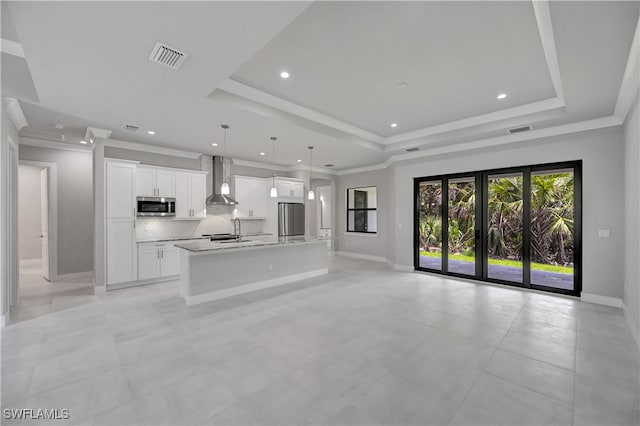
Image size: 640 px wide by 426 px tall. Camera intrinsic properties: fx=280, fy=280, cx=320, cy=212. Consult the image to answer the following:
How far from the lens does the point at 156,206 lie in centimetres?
582

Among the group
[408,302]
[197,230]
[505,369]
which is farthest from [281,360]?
[197,230]

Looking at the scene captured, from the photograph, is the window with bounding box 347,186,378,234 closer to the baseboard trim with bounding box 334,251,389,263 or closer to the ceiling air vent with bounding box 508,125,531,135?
the baseboard trim with bounding box 334,251,389,263

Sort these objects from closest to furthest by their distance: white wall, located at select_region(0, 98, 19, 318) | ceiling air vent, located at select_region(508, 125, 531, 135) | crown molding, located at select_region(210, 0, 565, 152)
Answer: crown molding, located at select_region(210, 0, 565, 152) → white wall, located at select_region(0, 98, 19, 318) → ceiling air vent, located at select_region(508, 125, 531, 135)

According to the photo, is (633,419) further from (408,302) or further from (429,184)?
(429,184)

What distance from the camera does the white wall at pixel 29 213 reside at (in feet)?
27.5

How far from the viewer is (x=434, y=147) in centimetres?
583

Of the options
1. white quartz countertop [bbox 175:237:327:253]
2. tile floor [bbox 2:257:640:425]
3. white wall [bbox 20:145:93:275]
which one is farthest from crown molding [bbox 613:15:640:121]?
white wall [bbox 20:145:93:275]

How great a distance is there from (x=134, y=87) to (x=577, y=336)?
587 centimetres

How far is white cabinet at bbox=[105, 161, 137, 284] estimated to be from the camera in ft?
16.8

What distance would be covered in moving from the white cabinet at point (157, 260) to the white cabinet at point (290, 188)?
297cm

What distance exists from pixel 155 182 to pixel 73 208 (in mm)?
2118

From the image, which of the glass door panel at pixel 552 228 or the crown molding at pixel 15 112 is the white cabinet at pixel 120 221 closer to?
the crown molding at pixel 15 112

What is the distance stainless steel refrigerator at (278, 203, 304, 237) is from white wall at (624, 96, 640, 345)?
6.39 metres

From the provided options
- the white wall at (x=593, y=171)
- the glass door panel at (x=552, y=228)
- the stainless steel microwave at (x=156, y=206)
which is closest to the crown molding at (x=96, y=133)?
the stainless steel microwave at (x=156, y=206)
